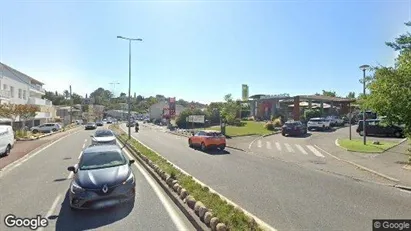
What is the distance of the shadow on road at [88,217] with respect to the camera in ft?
22.7

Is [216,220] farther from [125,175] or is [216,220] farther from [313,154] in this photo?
[313,154]

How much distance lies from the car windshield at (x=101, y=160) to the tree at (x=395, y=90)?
435 inches

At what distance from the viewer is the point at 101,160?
948cm

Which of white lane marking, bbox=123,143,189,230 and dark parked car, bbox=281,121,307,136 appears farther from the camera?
dark parked car, bbox=281,121,307,136

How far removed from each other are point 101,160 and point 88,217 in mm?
2289

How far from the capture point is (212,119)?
194ft

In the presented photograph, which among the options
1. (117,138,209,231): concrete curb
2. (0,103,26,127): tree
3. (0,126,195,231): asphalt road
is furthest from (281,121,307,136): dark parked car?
(0,103,26,127): tree

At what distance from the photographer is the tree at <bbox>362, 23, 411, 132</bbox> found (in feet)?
41.5

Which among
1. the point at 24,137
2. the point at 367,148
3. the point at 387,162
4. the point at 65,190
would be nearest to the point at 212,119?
the point at 24,137

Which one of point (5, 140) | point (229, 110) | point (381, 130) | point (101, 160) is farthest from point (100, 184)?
point (229, 110)

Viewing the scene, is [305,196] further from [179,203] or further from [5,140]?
[5,140]

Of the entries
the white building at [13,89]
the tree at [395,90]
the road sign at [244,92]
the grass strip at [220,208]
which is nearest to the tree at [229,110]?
the road sign at [244,92]

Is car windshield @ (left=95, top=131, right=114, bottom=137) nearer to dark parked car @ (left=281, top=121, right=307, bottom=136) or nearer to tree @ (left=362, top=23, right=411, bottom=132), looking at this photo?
tree @ (left=362, top=23, right=411, bottom=132)

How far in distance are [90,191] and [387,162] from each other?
1381cm
